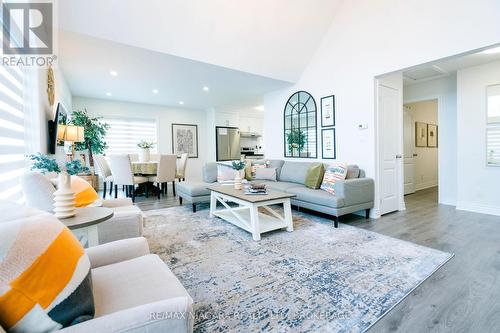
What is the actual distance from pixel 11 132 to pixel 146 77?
290cm

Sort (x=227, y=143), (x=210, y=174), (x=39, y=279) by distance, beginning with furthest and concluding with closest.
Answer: (x=227, y=143) < (x=210, y=174) < (x=39, y=279)

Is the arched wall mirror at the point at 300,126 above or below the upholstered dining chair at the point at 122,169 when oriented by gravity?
above

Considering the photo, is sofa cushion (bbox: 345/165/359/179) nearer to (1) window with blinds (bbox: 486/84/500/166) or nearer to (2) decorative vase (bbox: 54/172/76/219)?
(1) window with blinds (bbox: 486/84/500/166)

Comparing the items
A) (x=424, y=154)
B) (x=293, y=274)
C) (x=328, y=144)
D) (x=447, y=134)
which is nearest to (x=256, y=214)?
(x=293, y=274)

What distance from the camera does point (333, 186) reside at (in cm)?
360

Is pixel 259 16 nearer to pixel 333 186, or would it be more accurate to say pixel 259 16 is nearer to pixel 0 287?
pixel 333 186

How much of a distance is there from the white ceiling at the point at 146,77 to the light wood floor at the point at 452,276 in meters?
3.35

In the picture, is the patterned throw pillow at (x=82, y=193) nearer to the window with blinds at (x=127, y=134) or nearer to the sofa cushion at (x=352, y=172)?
the sofa cushion at (x=352, y=172)

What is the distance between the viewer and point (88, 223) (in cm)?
152

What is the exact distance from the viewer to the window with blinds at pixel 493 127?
12.7 ft

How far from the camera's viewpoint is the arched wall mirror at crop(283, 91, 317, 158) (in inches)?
192

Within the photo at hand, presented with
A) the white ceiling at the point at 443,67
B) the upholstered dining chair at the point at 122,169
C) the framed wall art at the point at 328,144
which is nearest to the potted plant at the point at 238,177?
the framed wall art at the point at 328,144

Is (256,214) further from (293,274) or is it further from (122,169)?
(122,169)

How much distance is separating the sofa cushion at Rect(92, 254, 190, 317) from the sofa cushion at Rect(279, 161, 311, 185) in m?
3.54
